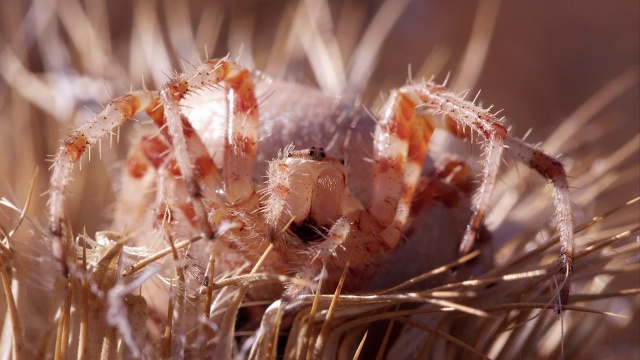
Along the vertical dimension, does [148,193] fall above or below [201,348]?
above

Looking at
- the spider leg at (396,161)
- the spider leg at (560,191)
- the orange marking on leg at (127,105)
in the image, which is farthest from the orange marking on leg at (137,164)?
the spider leg at (560,191)

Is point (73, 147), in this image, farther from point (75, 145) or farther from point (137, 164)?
point (137, 164)

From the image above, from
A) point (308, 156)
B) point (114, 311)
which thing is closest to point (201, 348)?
point (114, 311)

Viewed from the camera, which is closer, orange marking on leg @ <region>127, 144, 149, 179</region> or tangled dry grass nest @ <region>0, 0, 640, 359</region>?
tangled dry grass nest @ <region>0, 0, 640, 359</region>

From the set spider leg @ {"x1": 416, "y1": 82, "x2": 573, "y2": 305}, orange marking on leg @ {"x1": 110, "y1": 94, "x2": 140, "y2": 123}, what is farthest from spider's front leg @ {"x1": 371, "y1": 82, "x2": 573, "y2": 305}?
orange marking on leg @ {"x1": 110, "y1": 94, "x2": 140, "y2": 123}

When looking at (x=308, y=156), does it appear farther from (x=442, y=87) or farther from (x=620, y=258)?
(x=620, y=258)

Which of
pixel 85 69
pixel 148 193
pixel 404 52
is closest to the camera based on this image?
pixel 148 193

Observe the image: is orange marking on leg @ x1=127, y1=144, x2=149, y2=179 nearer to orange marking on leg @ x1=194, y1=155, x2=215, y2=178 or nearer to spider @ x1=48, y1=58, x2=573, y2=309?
spider @ x1=48, y1=58, x2=573, y2=309
